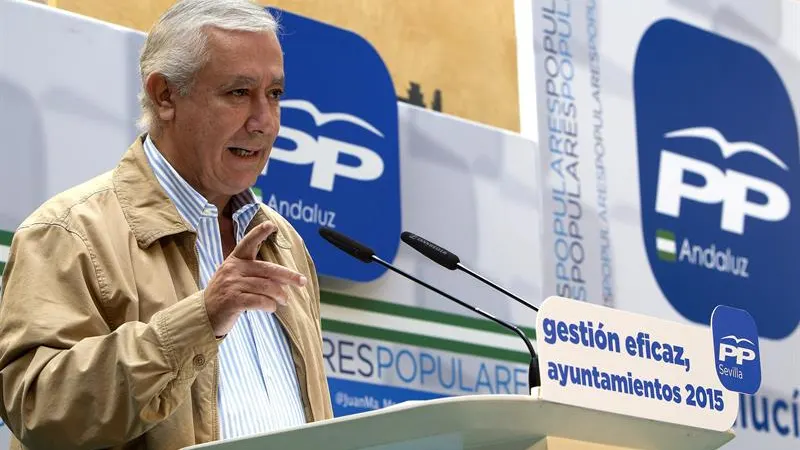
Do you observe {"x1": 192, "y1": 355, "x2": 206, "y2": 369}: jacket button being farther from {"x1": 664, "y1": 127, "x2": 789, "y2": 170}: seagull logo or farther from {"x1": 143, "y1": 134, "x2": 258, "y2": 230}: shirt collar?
{"x1": 664, "y1": 127, "x2": 789, "y2": 170}: seagull logo

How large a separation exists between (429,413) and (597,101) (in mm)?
3996

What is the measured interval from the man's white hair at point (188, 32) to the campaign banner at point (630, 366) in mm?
888

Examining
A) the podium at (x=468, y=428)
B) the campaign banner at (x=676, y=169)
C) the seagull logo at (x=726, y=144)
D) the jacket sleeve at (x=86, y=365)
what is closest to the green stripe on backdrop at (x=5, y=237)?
the jacket sleeve at (x=86, y=365)

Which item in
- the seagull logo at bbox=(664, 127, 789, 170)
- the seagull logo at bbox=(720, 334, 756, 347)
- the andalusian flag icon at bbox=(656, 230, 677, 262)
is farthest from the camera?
the seagull logo at bbox=(664, 127, 789, 170)

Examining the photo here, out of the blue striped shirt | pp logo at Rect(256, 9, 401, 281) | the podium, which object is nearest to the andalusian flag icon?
pp logo at Rect(256, 9, 401, 281)

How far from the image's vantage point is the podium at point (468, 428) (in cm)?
179

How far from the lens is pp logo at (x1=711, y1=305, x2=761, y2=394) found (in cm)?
211

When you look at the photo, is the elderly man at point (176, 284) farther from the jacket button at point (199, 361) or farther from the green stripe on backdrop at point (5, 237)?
the green stripe on backdrop at point (5, 237)

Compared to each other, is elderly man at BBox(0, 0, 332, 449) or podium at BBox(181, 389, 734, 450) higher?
elderly man at BBox(0, 0, 332, 449)

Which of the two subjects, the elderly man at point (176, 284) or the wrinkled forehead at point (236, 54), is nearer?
the elderly man at point (176, 284)

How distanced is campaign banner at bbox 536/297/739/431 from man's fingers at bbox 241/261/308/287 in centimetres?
37

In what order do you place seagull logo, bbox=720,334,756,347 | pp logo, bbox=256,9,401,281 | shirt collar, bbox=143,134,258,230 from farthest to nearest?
1. pp logo, bbox=256,9,401,281
2. shirt collar, bbox=143,134,258,230
3. seagull logo, bbox=720,334,756,347

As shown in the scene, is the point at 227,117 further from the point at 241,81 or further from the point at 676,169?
the point at 676,169

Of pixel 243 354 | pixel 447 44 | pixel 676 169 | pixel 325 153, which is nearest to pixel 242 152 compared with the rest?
pixel 243 354
